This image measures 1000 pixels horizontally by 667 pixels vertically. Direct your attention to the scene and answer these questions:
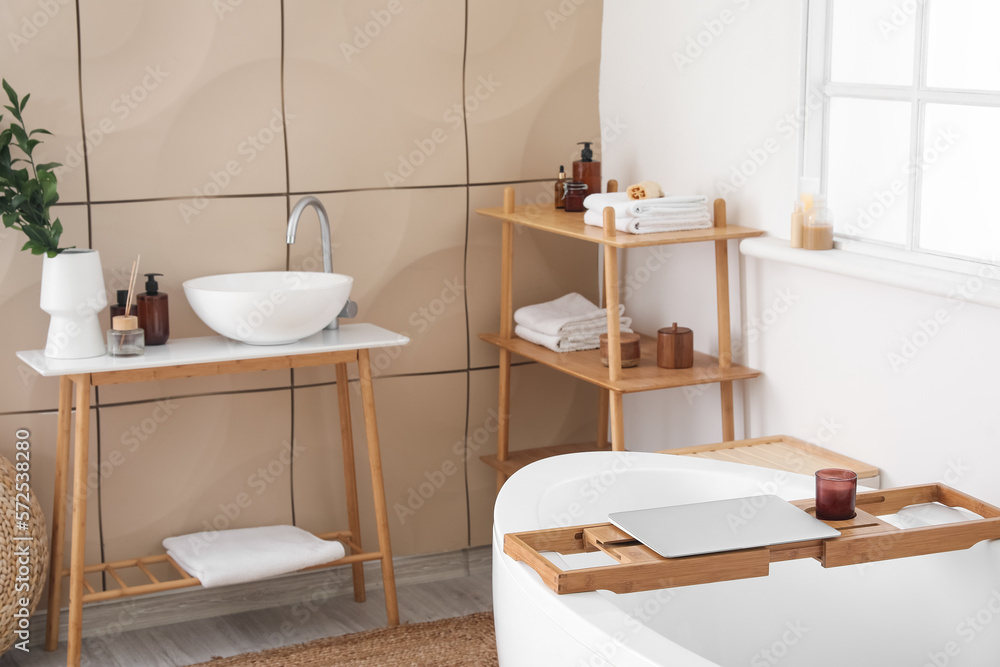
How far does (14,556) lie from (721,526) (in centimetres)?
173

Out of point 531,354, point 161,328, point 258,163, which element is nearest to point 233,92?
point 258,163

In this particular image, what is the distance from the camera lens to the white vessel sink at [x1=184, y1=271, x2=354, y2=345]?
8.68 ft

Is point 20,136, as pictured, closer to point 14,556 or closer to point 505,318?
point 14,556

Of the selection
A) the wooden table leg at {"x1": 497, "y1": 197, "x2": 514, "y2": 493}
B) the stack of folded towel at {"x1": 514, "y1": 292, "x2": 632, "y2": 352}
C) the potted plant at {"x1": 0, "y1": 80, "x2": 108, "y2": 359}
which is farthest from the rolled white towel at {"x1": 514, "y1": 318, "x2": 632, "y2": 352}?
the potted plant at {"x1": 0, "y1": 80, "x2": 108, "y2": 359}

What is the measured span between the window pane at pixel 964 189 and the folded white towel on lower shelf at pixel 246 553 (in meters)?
1.73

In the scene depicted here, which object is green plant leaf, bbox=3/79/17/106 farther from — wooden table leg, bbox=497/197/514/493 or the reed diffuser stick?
wooden table leg, bbox=497/197/514/493

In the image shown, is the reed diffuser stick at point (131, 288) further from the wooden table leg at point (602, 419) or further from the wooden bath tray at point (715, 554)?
the wooden table leg at point (602, 419)

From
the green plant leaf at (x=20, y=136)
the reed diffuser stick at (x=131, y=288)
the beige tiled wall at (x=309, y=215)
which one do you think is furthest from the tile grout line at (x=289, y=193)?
the green plant leaf at (x=20, y=136)

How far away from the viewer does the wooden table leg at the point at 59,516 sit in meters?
2.73

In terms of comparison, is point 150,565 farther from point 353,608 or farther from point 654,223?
point 654,223

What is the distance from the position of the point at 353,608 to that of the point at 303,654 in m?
0.34

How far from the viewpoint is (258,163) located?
9.89 feet

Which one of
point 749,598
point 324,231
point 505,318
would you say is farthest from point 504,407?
point 749,598

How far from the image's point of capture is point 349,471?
3.13 m
